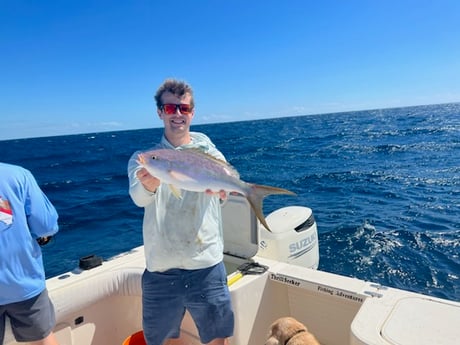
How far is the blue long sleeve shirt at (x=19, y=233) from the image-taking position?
2.38 metres

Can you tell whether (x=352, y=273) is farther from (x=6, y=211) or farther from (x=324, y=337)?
(x=6, y=211)

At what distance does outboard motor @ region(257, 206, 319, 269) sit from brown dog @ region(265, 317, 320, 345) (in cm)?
154

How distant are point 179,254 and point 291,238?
91.6 inches

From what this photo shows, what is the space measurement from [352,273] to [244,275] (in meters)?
4.29

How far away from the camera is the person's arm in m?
2.54

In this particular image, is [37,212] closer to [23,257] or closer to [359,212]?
[23,257]

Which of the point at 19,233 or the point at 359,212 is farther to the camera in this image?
the point at 359,212

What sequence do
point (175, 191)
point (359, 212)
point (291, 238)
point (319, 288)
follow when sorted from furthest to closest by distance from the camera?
point (359, 212)
point (291, 238)
point (319, 288)
point (175, 191)

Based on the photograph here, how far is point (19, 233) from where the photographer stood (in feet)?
8.01

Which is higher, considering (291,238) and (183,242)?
(183,242)

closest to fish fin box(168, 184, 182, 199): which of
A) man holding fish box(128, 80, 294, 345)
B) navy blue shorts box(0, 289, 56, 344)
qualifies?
man holding fish box(128, 80, 294, 345)

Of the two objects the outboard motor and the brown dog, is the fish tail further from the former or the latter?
the outboard motor

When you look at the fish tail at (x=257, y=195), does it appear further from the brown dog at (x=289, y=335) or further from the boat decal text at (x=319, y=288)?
the boat decal text at (x=319, y=288)

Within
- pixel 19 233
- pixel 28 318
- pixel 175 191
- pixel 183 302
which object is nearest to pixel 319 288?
pixel 183 302
